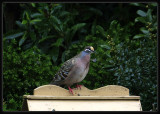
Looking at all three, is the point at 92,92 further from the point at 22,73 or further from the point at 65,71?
the point at 22,73

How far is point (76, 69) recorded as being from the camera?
3.43 meters

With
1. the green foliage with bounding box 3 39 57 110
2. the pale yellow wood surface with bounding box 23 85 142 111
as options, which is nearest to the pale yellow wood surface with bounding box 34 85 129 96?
the pale yellow wood surface with bounding box 23 85 142 111

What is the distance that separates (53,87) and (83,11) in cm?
286

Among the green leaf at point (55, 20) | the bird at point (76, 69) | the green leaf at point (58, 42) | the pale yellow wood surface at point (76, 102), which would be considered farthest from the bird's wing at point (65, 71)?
the green leaf at point (55, 20)

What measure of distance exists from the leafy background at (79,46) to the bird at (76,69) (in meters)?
0.85

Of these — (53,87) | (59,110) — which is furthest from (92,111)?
(53,87)

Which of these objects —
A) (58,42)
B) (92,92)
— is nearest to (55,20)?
(58,42)

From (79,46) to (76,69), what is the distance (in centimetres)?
155

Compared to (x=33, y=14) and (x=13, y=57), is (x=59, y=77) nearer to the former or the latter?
(x=13, y=57)

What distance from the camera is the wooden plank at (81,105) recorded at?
2.76m

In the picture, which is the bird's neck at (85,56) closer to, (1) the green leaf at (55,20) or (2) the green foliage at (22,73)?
(2) the green foliage at (22,73)

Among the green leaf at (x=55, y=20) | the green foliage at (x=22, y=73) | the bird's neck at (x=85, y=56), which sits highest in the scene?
the green leaf at (x=55, y=20)

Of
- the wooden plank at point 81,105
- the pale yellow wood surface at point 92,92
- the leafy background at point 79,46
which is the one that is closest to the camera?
the wooden plank at point 81,105

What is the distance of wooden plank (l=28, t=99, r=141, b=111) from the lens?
2.76 metres
